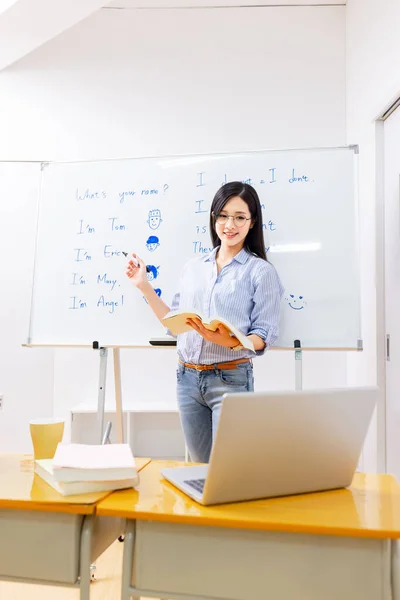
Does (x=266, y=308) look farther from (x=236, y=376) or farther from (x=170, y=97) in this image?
(x=170, y=97)

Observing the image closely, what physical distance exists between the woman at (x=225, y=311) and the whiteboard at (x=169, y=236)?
1.66 ft

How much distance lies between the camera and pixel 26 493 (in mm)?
959

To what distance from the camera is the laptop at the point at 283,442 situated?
824 millimetres

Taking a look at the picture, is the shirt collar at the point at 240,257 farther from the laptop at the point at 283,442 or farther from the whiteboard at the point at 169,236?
the laptop at the point at 283,442

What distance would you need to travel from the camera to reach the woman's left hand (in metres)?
1.57

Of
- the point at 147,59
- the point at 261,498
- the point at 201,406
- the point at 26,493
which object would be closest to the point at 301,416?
the point at 261,498

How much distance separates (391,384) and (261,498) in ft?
5.50

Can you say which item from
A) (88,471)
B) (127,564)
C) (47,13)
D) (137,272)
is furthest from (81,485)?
(47,13)

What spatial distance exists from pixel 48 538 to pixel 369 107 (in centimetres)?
254

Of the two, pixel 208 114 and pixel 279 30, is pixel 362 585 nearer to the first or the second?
pixel 208 114

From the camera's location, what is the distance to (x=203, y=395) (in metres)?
1.66

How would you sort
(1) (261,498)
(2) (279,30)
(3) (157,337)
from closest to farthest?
(1) (261,498)
(3) (157,337)
(2) (279,30)

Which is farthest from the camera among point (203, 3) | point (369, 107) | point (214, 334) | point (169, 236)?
point (203, 3)

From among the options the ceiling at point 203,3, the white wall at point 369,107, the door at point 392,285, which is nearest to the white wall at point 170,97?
the ceiling at point 203,3
